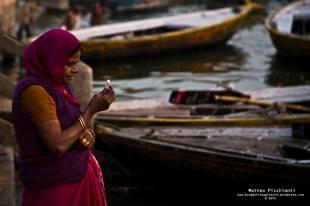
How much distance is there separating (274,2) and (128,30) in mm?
15665

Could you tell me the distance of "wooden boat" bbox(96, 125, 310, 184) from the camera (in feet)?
19.8

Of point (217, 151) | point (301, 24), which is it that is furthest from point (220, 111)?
point (301, 24)

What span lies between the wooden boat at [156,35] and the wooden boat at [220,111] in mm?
6087

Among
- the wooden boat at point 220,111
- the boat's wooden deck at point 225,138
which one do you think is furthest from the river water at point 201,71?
the boat's wooden deck at point 225,138

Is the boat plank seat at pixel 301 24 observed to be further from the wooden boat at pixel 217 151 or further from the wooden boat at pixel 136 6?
the wooden boat at pixel 136 6

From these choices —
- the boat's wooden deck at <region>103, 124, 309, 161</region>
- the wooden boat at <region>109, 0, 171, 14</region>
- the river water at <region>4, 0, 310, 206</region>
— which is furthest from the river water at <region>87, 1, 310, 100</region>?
the wooden boat at <region>109, 0, 171, 14</region>

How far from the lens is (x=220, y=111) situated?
8.02 m

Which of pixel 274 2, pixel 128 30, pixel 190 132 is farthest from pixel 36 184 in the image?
pixel 274 2

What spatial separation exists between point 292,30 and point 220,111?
8.56 metres

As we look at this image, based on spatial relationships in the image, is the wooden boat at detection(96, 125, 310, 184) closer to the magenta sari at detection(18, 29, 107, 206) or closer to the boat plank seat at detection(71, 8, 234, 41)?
the magenta sari at detection(18, 29, 107, 206)

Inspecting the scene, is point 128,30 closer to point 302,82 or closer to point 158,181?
point 302,82

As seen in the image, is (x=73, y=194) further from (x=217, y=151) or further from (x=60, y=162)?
(x=217, y=151)

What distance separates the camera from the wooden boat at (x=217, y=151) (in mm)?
6033

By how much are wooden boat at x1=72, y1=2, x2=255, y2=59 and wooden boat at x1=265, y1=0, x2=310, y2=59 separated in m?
1.24
